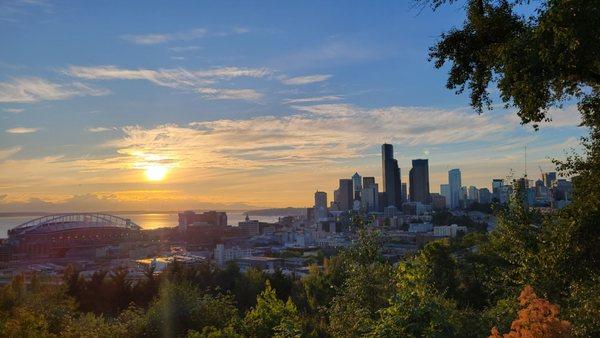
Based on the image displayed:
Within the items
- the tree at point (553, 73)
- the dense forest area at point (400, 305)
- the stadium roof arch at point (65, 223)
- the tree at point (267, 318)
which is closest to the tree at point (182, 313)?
the dense forest area at point (400, 305)

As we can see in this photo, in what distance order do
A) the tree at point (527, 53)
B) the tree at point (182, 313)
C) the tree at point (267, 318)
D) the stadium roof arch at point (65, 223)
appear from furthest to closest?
1. the stadium roof arch at point (65, 223)
2. the tree at point (182, 313)
3. the tree at point (267, 318)
4. the tree at point (527, 53)

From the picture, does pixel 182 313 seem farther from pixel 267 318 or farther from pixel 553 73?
pixel 553 73

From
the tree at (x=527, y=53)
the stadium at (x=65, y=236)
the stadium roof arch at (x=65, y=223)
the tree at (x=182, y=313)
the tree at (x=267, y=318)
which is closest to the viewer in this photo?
the tree at (x=527, y=53)

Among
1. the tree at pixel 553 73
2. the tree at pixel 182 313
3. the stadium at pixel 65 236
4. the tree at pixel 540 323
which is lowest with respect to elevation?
the stadium at pixel 65 236

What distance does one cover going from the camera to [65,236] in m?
107

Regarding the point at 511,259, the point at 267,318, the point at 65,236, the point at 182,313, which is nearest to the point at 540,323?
the point at 267,318

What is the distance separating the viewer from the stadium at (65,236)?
3969 inches

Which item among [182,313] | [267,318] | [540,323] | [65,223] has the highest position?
[540,323]

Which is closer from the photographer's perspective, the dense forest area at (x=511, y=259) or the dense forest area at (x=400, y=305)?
the dense forest area at (x=511, y=259)

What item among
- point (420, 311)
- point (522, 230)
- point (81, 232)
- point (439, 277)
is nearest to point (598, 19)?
point (420, 311)

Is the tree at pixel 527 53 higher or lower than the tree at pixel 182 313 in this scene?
higher

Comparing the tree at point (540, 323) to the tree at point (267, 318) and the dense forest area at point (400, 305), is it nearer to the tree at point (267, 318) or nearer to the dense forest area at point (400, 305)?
the dense forest area at point (400, 305)

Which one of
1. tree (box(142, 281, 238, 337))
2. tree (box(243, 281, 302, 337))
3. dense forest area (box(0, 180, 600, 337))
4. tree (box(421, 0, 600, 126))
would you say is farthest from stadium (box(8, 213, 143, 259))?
tree (box(421, 0, 600, 126))

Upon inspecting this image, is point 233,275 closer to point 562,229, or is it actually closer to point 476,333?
point 476,333
